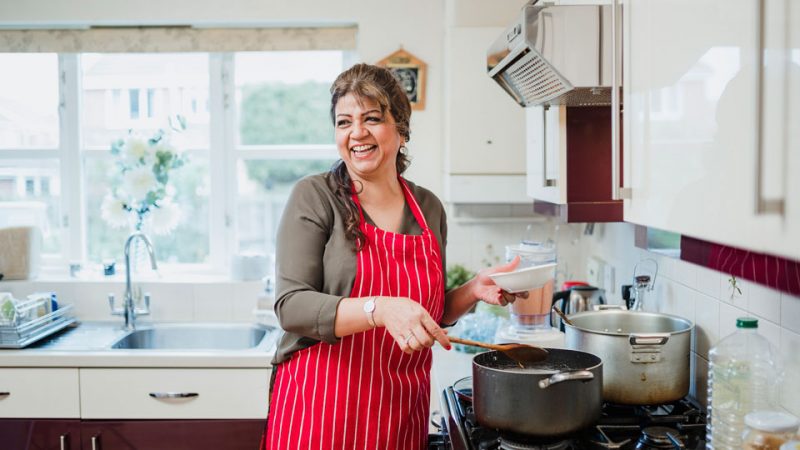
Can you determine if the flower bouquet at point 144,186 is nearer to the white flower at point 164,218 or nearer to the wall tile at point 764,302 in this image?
the white flower at point 164,218

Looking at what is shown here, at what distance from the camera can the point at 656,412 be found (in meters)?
1.78

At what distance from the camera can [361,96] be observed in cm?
178

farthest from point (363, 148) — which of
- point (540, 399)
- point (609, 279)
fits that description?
point (609, 279)

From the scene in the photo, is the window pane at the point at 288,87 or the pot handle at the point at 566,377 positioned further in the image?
the window pane at the point at 288,87

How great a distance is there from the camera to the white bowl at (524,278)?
167 cm

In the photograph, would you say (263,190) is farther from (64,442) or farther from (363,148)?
(363,148)

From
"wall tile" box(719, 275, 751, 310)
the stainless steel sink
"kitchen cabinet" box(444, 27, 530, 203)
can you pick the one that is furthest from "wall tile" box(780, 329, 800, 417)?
the stainless steel sink

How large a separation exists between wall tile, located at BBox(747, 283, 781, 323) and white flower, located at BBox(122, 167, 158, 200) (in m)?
2.46

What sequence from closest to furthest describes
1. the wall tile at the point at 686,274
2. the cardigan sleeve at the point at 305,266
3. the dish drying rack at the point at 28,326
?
the cardigan sleeve at the point at 305,266 < the wall tile at the point at 686,274 < the dish drying rack at the point at 28,326

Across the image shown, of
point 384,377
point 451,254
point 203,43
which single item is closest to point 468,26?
point 451,254

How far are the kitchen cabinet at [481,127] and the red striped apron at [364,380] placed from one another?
1.07 metres

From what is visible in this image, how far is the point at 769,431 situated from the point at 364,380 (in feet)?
2.91

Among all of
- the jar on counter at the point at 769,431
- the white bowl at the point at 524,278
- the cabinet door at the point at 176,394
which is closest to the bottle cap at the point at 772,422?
the jar on counter at the point at 769,431

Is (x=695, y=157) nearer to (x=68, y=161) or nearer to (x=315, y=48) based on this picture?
(x=315, y=48)
